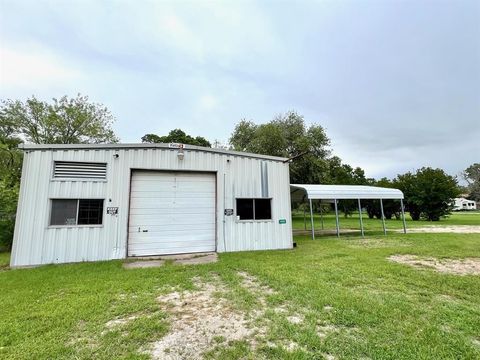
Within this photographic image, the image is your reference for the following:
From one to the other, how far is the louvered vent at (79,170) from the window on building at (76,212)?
2.33 ft

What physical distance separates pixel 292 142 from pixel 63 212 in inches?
779

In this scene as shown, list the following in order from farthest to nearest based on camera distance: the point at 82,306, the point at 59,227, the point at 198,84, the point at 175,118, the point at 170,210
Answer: the point at 175,118 → the point at 198,84 → the point at 170,210 → the point at 59,227 → the point at 82,306

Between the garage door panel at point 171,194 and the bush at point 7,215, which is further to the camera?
the bush at point 7,215

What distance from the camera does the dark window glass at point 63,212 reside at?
7.14 m

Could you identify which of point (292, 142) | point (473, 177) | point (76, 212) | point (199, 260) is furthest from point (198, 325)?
point (473, 177)

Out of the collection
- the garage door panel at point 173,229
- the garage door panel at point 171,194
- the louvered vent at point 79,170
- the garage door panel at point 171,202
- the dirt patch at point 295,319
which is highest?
the louvered vent at point 79,170

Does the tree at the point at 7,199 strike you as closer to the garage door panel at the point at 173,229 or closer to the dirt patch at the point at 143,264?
the garage door panel at the point at 173,229

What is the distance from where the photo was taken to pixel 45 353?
8.36 feet

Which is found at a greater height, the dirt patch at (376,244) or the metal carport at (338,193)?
the metal carport at (338,193)

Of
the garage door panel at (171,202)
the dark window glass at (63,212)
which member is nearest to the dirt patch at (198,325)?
the garage door panel at (171,202)

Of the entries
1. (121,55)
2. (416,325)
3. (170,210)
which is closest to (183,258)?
(170,210)

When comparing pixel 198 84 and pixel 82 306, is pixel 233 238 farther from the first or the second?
pixel 198 84

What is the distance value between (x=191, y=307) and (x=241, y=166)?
5.81m

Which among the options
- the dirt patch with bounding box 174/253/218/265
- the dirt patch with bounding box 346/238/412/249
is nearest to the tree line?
the dirt patch with bounding box 346/238/412/249
